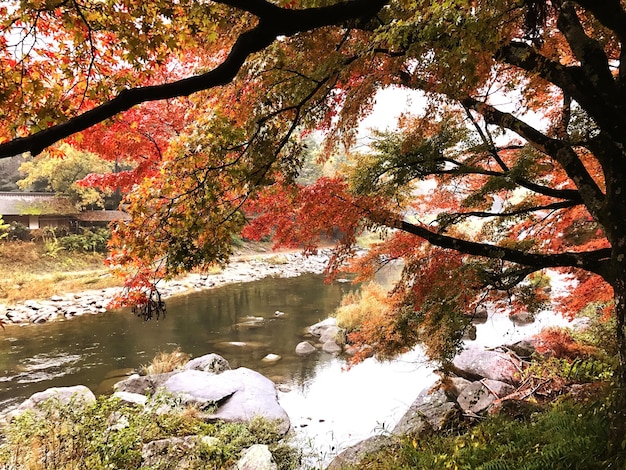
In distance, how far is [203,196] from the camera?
3.12 m

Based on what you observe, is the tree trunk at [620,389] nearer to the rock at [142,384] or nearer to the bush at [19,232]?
the rock at [142,384]

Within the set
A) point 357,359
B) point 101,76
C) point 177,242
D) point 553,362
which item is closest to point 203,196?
point 177,242

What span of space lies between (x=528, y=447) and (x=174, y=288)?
1689 centimetres

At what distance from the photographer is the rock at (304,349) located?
34.0 feet

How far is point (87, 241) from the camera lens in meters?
22.7

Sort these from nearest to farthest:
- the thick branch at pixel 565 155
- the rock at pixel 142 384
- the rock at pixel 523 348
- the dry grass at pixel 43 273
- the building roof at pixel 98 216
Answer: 1. the thick branch at pixel 565 155
2. the rock at pixel 142 384
3. the rock at pixel 523 348
4. the dry grass at pixel 43 273
5. the building roof at pixel 98 216

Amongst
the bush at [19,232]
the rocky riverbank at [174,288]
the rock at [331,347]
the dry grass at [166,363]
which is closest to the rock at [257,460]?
the rocky riverbank at [174,288]

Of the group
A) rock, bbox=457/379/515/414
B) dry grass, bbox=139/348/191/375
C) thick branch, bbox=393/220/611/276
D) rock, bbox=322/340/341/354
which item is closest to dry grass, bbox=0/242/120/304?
dry grass, bbox=139/348/191/375

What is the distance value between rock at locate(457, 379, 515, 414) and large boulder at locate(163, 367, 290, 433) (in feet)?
10.1

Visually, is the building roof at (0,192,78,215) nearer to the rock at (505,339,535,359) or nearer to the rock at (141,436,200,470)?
the rock at (141,436,200,470)

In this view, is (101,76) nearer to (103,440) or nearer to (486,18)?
(486,18)

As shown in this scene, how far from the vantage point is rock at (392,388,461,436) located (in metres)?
5.63

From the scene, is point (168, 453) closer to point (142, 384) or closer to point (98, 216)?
point (142, 384)

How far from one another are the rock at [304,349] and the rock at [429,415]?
11.3 ft
